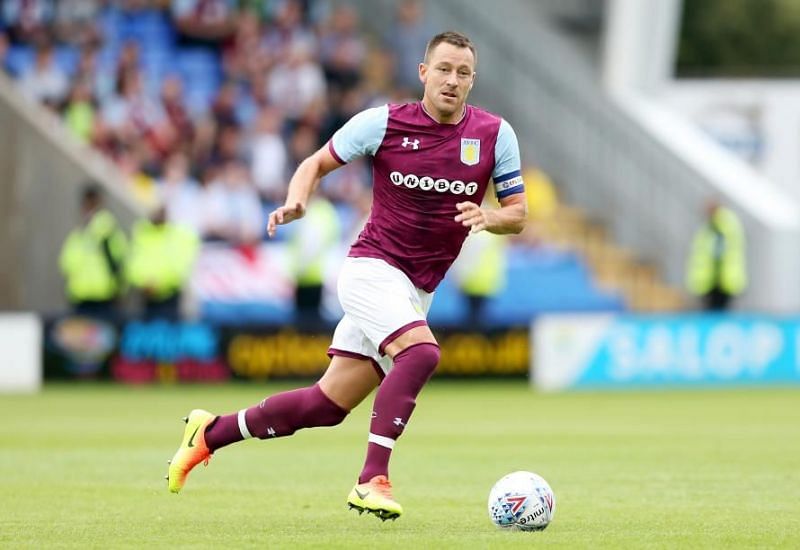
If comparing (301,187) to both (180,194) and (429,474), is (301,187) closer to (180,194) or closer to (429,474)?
(429,474)

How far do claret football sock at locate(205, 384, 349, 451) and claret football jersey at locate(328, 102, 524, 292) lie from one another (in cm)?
72

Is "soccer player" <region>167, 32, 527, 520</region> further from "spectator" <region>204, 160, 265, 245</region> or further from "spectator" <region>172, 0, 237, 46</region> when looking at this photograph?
"spectator" <region>172, 0, 237, 46</region>

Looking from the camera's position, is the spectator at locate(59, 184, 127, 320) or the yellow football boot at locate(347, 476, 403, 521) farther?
the spectator at locate(59, 184, 127, 320)

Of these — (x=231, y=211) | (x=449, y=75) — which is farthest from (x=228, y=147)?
(x=449, y=75)

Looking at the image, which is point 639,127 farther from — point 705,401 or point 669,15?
point 705,401

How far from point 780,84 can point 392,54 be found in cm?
652

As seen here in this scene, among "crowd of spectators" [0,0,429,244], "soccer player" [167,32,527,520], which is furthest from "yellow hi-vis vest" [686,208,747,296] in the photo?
"soccer player" [167,32,527,520]

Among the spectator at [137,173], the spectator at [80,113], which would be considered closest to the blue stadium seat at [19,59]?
the spectator at [80,113]

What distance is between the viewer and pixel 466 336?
21.3m

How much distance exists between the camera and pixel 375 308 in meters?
8.06

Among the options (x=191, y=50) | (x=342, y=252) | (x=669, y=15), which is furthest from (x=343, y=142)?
(x=669, y=15)

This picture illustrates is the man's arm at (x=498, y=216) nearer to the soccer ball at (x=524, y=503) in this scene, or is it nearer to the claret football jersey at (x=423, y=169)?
the claret football jersey at (x=423, y=169)

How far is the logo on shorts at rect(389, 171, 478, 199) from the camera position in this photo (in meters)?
8.18

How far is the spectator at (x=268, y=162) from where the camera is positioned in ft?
77.4
